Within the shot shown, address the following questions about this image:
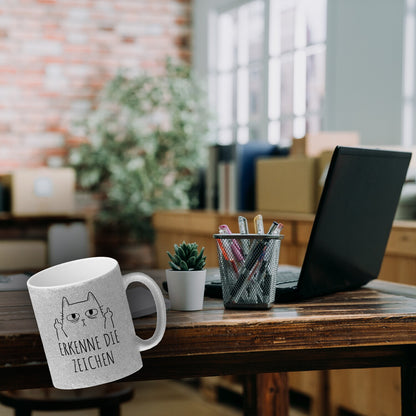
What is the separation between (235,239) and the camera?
3.85 feet

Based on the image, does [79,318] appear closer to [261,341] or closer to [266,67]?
[261,341]

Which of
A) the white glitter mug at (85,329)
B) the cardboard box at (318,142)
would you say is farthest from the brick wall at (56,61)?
the white glitter mug at (85,329)

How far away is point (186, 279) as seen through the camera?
116 cm

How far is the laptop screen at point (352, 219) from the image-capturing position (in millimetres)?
1236

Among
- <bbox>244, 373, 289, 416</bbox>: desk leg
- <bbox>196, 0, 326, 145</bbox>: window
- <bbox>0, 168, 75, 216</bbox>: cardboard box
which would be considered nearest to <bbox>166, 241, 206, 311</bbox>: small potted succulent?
<bbox>244, 373, 289, 416</bbox>: desk leg

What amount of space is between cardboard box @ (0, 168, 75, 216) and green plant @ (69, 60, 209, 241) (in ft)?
0.88

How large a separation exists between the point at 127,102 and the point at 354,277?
351 centimetres

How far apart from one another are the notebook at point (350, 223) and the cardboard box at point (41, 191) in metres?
3.15

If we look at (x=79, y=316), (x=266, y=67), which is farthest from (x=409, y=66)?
(x=79, y=316)

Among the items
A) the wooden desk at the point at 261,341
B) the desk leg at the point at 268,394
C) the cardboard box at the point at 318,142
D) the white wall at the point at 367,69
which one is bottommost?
the desk leg at the point at 268,394

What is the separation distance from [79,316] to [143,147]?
3.84 metres

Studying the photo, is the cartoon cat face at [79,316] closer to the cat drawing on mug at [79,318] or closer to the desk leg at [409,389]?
the cat drawing on mug at [79,318]

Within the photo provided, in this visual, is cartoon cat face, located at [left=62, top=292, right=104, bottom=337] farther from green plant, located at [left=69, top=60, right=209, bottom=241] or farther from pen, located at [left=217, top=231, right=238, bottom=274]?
green plant, located at [left=69, top=60, right=209, bottom=241]

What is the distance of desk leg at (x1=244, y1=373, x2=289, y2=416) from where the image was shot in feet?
5.38
